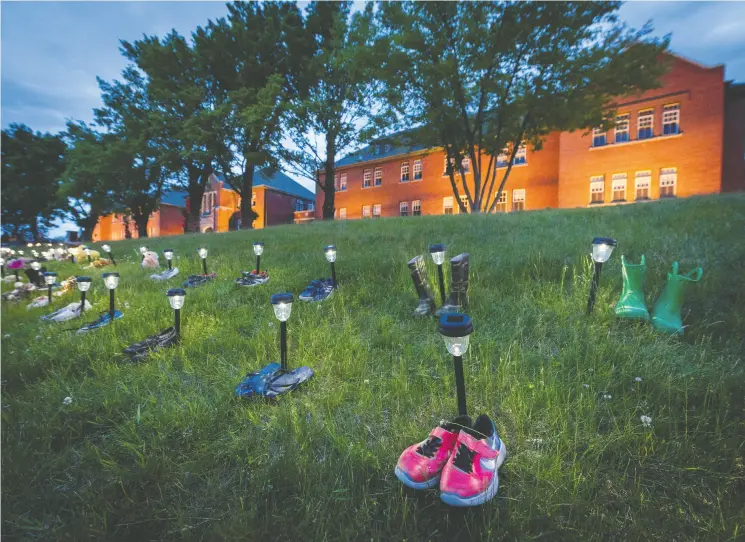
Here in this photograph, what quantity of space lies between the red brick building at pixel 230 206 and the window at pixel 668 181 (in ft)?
103

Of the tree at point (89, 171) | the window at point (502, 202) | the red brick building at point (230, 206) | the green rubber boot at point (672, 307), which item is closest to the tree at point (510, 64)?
the window at point (502, 202)

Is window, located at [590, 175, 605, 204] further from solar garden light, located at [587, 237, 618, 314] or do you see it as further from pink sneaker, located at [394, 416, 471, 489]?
pink sneaker, located at [394, 416, 471, 489]

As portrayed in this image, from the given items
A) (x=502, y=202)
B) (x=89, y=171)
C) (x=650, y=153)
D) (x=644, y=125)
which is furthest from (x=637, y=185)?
(x=89, y=171)

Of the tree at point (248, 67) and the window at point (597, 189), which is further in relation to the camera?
the window at point (597, 189)

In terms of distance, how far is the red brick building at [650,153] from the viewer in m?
16.7

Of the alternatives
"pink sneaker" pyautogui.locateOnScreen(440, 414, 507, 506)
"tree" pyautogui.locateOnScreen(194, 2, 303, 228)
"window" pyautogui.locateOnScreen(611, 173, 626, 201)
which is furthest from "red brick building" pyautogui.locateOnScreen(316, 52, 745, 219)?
"pink sneaker" pyautogui.locateOnScreen(440, 414, 507, 506)

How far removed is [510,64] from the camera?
13.3 m

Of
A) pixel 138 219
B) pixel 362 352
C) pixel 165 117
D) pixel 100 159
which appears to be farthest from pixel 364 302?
pixel 138 219

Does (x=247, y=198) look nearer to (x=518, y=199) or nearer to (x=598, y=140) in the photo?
(x=518, y=199)

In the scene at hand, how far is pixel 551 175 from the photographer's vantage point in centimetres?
2147

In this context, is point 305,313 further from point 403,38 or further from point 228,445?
point 403,38

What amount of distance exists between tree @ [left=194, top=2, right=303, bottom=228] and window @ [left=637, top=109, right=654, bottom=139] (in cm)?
2056

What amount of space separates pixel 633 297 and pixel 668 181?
2129 cm

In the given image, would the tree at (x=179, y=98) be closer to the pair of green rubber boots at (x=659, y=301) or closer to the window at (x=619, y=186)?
the pair of green rubber boots at (x=659, y=301)
